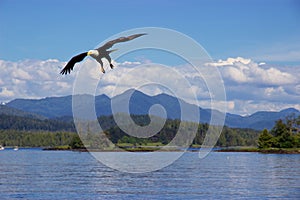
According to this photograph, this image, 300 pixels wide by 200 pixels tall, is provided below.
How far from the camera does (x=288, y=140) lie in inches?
6511

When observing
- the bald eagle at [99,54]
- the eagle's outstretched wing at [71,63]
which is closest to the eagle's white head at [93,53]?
the bald eagle at [99,54]

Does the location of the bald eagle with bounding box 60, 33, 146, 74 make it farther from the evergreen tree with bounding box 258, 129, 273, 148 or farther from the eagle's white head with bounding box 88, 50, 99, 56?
the evergreen tree with bounding box 258, 129, 273, 148

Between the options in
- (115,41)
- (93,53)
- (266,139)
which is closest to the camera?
(93,53)

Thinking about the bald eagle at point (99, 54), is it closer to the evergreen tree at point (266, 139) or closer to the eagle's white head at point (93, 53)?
the eagle's white head at point (93, 53)

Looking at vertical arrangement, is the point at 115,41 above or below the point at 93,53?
above

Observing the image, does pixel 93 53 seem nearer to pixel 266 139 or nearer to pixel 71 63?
pixel 71 63

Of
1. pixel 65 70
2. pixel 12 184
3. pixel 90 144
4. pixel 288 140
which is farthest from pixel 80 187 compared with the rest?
pixel 90 144

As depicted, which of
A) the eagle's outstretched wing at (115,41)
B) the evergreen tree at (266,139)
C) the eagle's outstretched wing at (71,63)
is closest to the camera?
the eagle's outstretched wing at (115,41)

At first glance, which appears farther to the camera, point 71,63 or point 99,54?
point 71,63

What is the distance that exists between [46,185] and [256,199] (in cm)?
2105

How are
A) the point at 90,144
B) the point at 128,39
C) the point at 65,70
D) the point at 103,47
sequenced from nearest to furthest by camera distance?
the point at 128,39 → the point at 103,47 → the point at 65,70 → the point at 90,144

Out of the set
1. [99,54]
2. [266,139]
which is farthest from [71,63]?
[266,139]

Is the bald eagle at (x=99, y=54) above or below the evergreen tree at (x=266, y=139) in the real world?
below

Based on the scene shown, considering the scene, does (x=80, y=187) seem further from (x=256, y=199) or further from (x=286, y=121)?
(x=286, y=121)
